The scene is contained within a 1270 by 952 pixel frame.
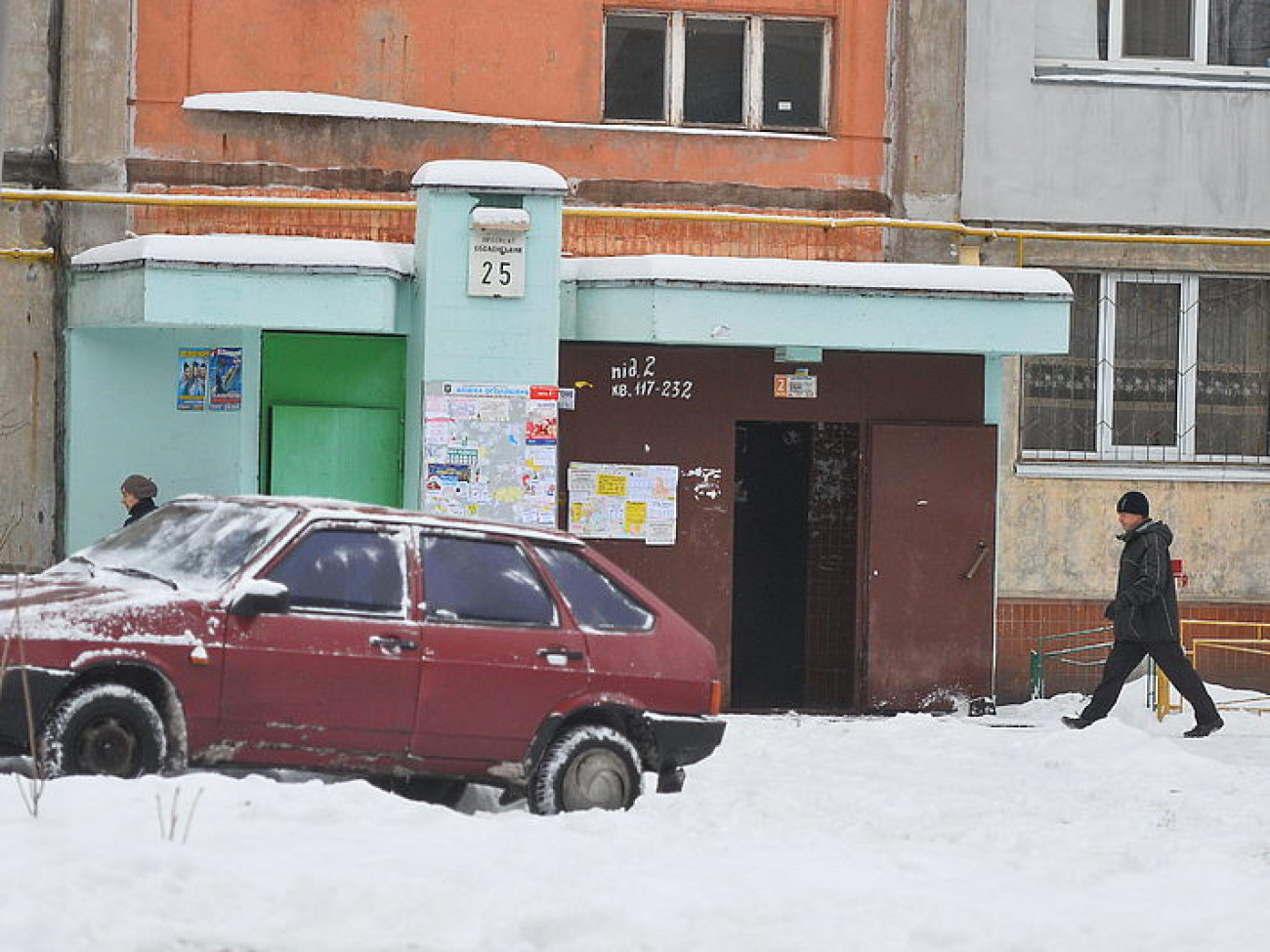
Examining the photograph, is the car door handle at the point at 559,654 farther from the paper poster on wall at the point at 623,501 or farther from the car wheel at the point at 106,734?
the paper poster on wall at the point at 623,501

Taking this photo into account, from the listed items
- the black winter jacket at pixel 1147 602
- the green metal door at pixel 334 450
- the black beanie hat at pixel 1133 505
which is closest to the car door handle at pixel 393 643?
the green metal door at pixel 334 450

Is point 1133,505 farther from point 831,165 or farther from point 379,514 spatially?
point 379,514

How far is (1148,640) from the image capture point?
1719 centimetres

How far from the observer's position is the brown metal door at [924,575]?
1906 centimetres

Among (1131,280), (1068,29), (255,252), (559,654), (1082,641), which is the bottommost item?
(1082,641)

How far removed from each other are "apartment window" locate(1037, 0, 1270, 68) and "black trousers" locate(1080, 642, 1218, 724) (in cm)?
568

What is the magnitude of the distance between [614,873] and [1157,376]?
12.3m

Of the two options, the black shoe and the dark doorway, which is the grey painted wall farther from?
the black shoe

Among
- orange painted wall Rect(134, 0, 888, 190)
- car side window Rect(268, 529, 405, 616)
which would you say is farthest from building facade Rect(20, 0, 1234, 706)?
car side window Rect(268, 529, 405, 616)

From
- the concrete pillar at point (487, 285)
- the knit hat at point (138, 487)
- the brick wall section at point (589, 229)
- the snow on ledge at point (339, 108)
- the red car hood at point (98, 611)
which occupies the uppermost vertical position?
the snow on ledge at point (339, 108)

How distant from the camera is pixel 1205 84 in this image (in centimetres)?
2034

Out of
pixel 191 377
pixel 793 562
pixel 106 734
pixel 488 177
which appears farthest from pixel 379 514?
pixel 793 562

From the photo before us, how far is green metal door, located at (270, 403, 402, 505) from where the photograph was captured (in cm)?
1808

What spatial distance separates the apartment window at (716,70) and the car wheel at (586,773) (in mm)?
8821
